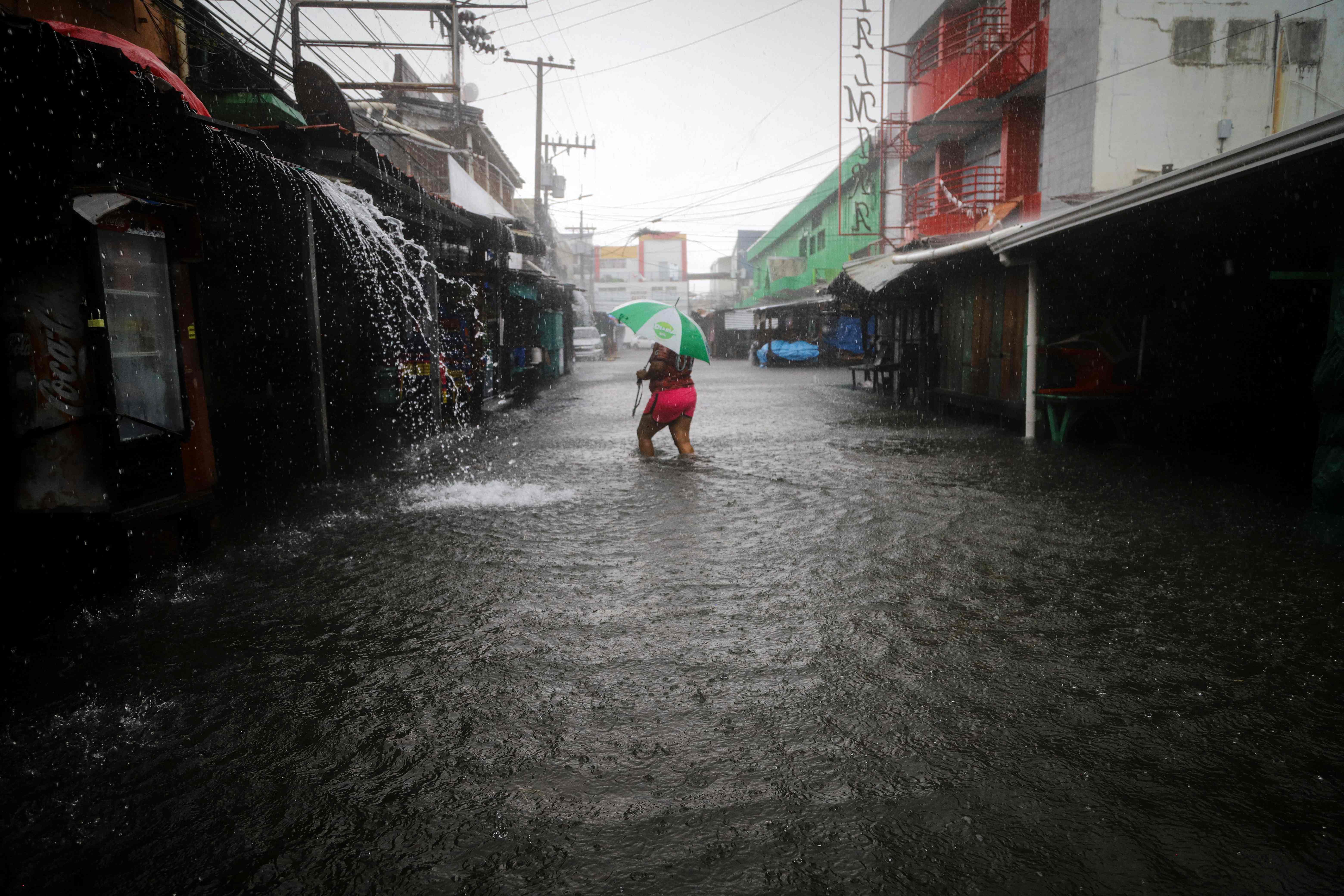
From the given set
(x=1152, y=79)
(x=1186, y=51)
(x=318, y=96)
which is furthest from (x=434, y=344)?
(x=1186, y=51)

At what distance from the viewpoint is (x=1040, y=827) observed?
2428 mm

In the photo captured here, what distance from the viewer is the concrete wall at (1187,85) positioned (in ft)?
46.8

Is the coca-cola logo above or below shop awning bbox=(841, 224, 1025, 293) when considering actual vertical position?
below

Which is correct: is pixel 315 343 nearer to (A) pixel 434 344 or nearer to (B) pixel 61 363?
(B) pixel 61 363

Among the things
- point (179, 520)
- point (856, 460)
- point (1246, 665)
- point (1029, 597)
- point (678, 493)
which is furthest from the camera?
point (856, 460)

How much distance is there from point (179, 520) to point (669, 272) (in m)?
85.1

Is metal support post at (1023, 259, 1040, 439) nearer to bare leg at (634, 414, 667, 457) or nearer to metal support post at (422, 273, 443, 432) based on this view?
bare leg at (634, 414, 667, 457)

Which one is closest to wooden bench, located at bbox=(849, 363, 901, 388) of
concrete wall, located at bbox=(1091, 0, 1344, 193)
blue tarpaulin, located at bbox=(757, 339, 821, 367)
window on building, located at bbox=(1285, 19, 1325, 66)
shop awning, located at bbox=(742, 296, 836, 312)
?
shop awning, located at bbox=(742, 296, 836, 312)

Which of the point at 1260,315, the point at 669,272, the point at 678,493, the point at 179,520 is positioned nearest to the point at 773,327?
the point at 1260,315

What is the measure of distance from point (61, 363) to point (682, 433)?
631 cm

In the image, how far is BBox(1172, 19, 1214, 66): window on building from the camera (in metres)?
14.3

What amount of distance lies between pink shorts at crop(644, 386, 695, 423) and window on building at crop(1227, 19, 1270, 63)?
43.0 feet

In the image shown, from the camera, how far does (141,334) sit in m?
5.14

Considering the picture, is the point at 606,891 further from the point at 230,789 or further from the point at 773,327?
the point at 773,327
